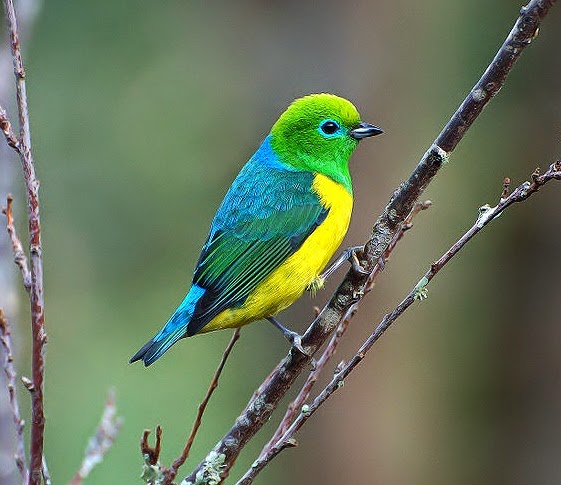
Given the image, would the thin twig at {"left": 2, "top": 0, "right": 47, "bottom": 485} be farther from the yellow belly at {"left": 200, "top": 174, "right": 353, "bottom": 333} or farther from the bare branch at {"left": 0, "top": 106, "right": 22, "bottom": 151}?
the yellow belly at {"left": 200, "top": 174, "right": 353, "bottom": 333}

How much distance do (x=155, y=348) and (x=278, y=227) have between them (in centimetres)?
79

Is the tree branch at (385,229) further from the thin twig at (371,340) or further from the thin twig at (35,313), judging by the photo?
the thin twig at (35,313)

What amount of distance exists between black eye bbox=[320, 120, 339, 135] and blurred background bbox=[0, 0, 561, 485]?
52.2 inches

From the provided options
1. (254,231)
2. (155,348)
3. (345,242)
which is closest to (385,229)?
(155,348)

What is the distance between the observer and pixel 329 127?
389cm

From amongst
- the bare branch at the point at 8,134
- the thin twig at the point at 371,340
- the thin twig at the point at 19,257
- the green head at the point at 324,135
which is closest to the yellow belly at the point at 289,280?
the green head at the point at 324,135

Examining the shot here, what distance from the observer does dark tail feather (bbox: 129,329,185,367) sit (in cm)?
313

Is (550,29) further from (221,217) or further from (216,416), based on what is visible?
(216,416)

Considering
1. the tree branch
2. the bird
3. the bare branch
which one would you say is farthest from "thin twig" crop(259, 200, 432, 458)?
the bare branch

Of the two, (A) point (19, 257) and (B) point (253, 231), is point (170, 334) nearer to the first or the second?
(B) point (253, 231)

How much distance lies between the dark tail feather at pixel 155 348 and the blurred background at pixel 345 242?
1.95ft

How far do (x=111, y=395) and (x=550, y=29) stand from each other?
5.63m

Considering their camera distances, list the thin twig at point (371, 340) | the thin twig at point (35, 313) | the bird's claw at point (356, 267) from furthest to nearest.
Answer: the bird's claw at point (356, 267) → the thin twig at point (371, 340) → the thin twig at point (35, 313)

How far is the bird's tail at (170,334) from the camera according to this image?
10.4 feet
